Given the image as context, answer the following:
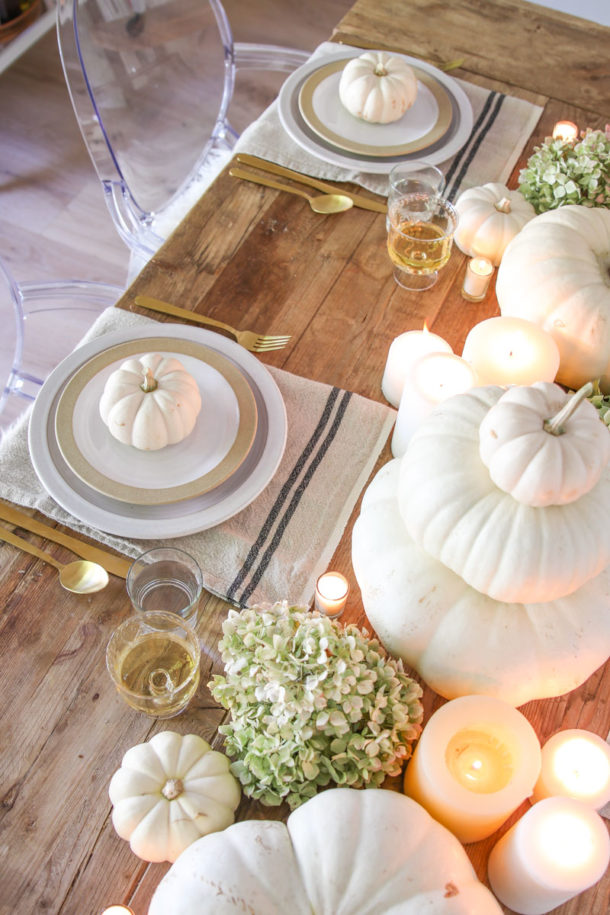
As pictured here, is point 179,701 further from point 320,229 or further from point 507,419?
point 320,229

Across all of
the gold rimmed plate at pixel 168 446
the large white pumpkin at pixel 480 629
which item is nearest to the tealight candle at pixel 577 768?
the large white pumpkin at pixel 480 629

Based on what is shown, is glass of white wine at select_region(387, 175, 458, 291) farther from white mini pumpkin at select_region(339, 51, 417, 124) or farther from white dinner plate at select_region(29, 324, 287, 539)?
white dinner plate at select_region(29, 324, 287, 539)

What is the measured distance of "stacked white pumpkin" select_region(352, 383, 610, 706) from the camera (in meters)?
0.69

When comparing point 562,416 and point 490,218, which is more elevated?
point 562,416

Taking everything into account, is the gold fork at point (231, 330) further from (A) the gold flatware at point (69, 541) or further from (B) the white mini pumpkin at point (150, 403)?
(A) the gold flatware at point (69, 541)

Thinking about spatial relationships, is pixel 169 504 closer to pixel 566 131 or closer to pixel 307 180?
pixel 307 180

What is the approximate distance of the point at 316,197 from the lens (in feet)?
4.26

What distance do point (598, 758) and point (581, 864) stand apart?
12 centimetres

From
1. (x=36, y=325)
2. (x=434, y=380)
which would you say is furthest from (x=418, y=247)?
(x=36, y=325)

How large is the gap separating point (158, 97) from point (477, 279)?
0.90 metres

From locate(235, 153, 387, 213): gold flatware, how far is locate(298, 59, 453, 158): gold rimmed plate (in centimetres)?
7

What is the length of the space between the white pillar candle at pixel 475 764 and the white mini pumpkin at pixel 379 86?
3.31 ft

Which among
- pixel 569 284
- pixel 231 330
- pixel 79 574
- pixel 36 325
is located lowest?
pixel 36 325

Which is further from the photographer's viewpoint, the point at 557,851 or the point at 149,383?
the point at 149,383
